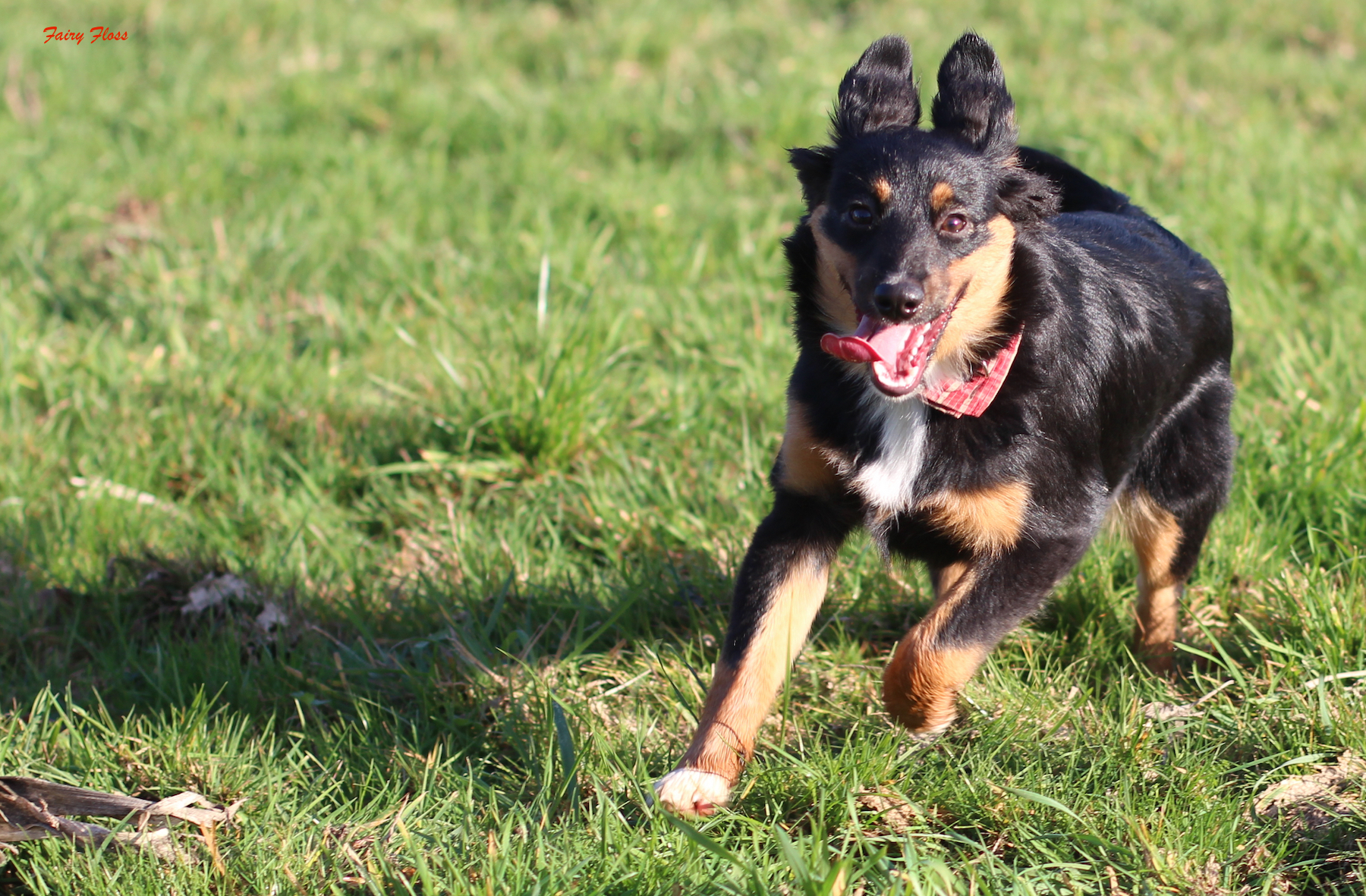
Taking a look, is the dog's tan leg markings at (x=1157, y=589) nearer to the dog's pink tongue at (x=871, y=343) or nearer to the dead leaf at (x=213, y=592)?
the dog's pink tongue at (x=871, y=343)

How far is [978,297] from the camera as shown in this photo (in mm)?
2594

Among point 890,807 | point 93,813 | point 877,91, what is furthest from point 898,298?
point 93,813

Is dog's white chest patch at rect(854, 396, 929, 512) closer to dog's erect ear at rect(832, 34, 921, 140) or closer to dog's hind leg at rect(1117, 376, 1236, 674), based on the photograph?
dog's erect ear at rect(832, 34, 921, 140)

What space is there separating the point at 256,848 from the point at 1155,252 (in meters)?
2.57

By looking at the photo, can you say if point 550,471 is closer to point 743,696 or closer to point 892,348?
point 743,696

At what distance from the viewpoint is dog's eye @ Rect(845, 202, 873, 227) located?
262cm

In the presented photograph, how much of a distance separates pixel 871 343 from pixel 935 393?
0.62 ft

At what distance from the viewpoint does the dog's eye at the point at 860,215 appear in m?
2.62

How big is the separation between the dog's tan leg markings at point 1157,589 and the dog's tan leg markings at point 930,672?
71 cm

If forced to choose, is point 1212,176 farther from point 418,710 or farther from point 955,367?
point 418,710

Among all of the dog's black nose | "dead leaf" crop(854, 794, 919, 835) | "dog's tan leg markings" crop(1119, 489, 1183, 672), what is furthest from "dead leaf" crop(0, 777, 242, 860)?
"dog's tan leg markings" crop(1119, 489, 1183, 672)

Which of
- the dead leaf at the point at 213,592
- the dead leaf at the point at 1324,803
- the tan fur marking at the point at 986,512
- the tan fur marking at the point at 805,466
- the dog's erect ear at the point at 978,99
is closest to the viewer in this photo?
the dead leaf at the point at 1324,803

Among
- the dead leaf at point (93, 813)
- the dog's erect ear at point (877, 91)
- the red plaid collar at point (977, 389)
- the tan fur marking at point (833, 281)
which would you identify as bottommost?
the dead leaf at point (93, 813)

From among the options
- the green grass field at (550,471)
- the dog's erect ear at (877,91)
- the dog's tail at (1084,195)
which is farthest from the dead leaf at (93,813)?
the dog's tail at (1084,195)
